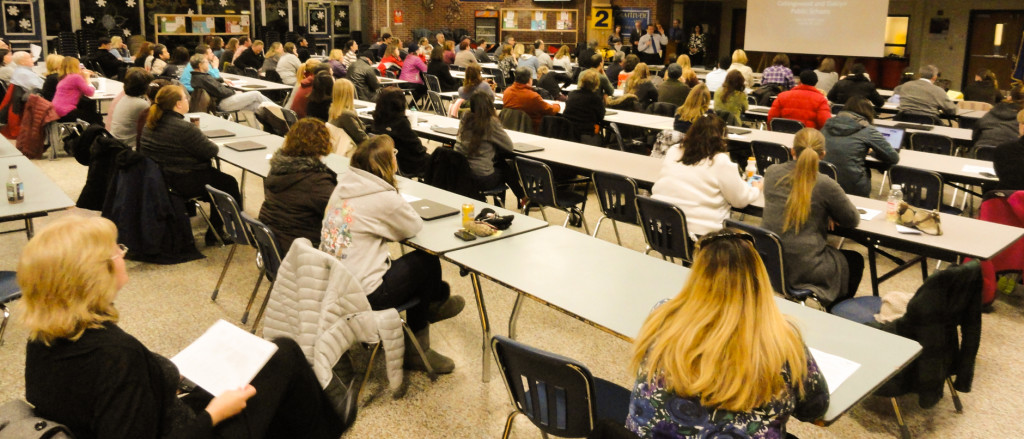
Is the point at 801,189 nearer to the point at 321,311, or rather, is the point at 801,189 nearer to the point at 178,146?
the point at 321,311

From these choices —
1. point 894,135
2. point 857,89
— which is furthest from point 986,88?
point 894,135

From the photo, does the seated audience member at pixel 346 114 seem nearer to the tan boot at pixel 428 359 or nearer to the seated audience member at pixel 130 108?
the seated audience member at pixel 130 108

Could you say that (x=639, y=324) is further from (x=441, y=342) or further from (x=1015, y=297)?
(x=1015, y=297)

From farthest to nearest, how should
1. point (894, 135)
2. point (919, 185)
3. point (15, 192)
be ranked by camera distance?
point (894, 135)
point (919, 185)
point (15, 192)

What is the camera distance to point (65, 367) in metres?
A: 1.92

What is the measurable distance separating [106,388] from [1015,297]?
4.95 meters

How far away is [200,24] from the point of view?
55.8 feet

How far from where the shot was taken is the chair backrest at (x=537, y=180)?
508 centimetres

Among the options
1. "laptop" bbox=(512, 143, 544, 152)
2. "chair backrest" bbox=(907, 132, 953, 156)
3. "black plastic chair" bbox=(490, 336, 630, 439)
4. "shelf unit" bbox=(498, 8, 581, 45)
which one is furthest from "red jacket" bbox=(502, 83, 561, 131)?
"shelf unit" bbox=(498, 8, 581, 45)

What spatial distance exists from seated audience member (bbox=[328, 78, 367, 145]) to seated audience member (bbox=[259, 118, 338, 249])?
1874mm

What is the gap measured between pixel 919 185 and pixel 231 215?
4.25 meters

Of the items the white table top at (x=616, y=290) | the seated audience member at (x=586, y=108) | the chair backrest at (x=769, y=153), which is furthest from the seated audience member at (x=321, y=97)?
the white table top at (x=616, y=290)

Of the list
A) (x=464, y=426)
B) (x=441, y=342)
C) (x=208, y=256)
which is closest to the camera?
(x=464, y=426)

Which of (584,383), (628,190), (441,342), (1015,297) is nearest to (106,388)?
(584,383)
